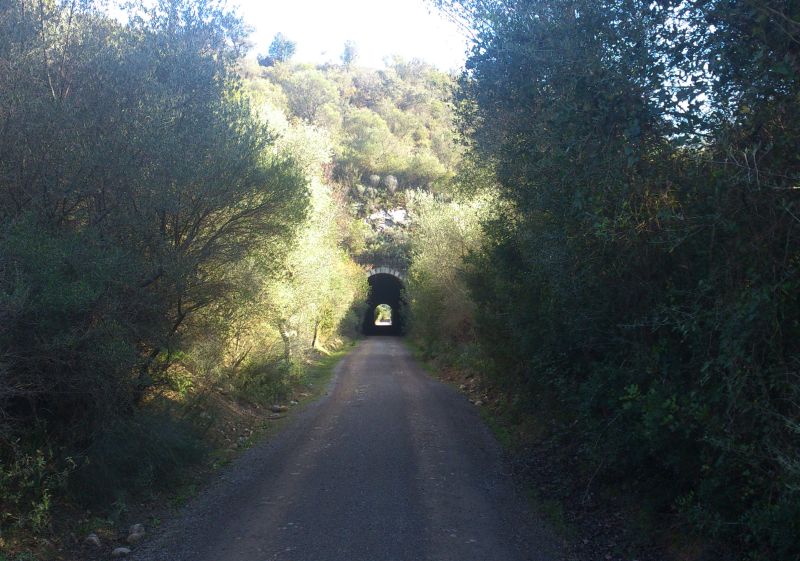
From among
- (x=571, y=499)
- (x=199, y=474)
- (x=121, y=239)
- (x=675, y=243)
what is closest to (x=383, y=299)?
(x=199, y=474)

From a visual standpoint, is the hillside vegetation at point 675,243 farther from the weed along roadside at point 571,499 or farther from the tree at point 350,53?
the tree at point 350,53

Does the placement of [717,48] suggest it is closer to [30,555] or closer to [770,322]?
[770,322]

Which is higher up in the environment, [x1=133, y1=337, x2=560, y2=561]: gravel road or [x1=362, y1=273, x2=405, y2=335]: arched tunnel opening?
[x1=362, y1=273, x2=405, y2=335]: arched tunnel opening

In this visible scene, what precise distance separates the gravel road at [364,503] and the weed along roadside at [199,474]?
25 cm

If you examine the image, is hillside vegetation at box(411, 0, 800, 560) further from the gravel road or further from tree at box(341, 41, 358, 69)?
tree at box(341, 41, 358, 69)

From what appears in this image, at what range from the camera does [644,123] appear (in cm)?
623

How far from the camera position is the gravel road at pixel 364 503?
6.67 metres

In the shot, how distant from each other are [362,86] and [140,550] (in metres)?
103

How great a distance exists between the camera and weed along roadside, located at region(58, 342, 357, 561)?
705cm

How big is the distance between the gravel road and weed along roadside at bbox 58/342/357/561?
0.25 m

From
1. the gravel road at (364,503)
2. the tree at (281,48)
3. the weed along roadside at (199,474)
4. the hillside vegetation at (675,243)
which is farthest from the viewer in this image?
the tree at (281,48)

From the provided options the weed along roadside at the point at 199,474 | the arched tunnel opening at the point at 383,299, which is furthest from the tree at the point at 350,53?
the weed along roadside at the point at 199,474

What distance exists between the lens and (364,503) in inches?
323

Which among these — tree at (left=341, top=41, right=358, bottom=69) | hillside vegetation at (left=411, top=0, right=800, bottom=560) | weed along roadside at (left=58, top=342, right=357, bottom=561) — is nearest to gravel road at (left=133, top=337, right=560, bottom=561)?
weed along roadside at (left=58, top=342, right=357, bottom=561)
